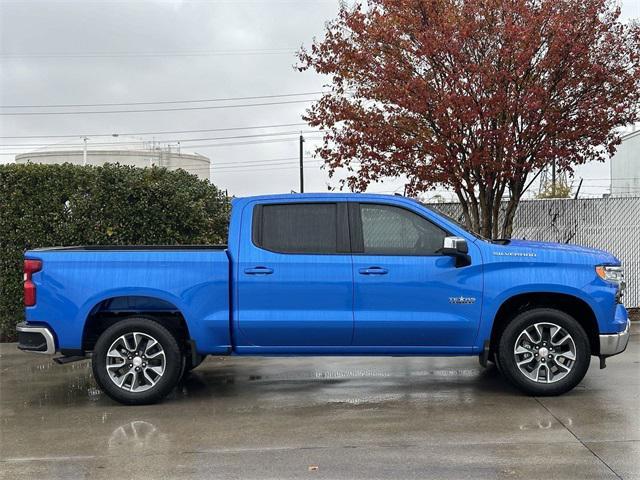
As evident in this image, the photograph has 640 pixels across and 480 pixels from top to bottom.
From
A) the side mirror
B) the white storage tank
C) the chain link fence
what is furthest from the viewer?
the white storage tank

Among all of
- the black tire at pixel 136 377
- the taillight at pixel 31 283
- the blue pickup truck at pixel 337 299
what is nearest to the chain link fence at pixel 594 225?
the blue pickup truck at pixel 337 299

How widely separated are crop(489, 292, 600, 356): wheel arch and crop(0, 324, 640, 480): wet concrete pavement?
1.81ft

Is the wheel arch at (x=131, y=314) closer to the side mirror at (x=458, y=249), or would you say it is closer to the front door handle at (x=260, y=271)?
the front door handle at (x=260, y=271)

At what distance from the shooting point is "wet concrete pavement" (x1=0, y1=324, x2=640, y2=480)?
533 cm

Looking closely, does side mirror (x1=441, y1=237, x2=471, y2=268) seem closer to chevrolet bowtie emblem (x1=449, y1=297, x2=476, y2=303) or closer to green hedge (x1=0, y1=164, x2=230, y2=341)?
chevrolet bowtie emblem (x1=449, y1=297, x2=476, y2=303)

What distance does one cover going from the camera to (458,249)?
23.1 feet

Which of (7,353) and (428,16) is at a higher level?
(428,16)

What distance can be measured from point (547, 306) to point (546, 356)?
541 mm

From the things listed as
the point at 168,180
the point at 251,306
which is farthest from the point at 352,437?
the point at 168,180

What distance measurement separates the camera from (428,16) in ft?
37.1

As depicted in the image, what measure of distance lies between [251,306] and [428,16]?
6106 mm

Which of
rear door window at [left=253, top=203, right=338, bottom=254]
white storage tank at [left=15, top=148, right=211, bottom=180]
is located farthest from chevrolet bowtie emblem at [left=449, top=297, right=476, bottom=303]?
white storage tank at [left=15, top=148, right=211, bottom=180]

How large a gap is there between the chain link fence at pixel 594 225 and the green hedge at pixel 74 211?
5.93 metres

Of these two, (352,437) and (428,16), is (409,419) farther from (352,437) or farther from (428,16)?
(428,16)
